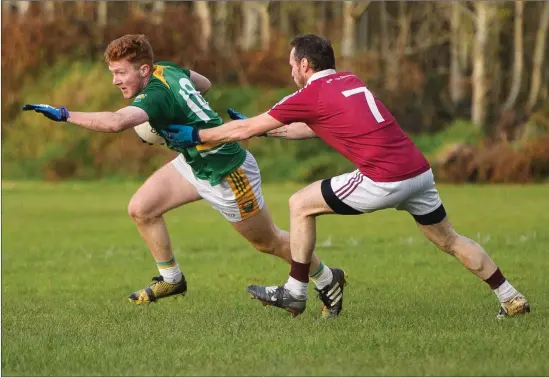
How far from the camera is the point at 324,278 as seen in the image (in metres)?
9.13

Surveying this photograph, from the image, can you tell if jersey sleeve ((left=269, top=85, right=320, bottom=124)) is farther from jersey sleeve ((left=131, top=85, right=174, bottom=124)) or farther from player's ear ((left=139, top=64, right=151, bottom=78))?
player's ear ((left=139, top=64, right=151, bottom=78))

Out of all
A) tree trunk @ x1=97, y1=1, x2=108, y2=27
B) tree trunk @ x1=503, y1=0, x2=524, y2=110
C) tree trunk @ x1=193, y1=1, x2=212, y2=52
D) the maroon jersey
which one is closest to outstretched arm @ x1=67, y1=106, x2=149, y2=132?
the maroon jersey

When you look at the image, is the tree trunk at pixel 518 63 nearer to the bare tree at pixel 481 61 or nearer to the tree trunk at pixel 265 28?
the bare tree at pixel 481 61

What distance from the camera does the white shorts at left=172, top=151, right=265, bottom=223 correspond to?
9.54 metres

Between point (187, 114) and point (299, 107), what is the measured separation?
4.13 ft

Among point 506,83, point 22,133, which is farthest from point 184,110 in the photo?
point 506,83

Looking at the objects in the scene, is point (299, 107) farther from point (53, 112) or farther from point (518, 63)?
point (518, 63)

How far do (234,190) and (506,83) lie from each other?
120ft

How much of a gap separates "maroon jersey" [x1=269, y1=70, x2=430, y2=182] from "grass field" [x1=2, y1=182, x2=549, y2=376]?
3.66ft

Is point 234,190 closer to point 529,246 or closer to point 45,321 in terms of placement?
point 45,321

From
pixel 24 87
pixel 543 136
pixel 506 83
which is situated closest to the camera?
pixel 543 136

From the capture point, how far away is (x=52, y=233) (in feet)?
60.7

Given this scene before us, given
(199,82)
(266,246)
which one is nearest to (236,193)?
(266,246)

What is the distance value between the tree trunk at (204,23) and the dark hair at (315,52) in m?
30.5
